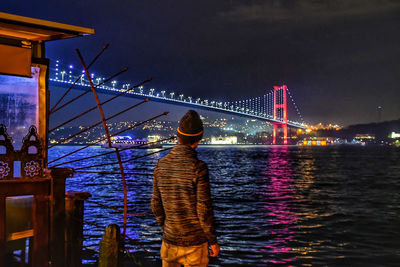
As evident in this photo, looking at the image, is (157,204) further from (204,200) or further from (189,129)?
(189,129)

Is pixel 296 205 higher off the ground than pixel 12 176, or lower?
lower

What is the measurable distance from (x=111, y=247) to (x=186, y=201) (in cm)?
108

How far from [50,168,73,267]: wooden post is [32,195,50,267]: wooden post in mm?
47

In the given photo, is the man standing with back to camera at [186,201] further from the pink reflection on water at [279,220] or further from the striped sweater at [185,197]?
the pink reflection on water at [279,220]

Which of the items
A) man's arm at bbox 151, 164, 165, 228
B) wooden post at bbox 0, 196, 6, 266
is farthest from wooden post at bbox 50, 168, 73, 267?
man's arm at bbox 151, 164, 165, 228

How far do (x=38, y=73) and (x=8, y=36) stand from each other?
0.39m

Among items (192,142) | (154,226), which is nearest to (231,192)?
(154,226)

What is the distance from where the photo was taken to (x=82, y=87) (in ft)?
163

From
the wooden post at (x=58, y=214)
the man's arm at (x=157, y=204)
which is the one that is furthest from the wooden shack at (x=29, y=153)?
the man's arm at (x=157, y=204)

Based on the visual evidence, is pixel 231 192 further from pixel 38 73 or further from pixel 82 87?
pixel 82 87

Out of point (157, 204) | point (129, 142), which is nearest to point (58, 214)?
point (157, 204)

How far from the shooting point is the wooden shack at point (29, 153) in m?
3.34

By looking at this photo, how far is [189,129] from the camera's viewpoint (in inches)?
93.3

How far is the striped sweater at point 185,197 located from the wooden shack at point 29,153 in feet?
4.78
